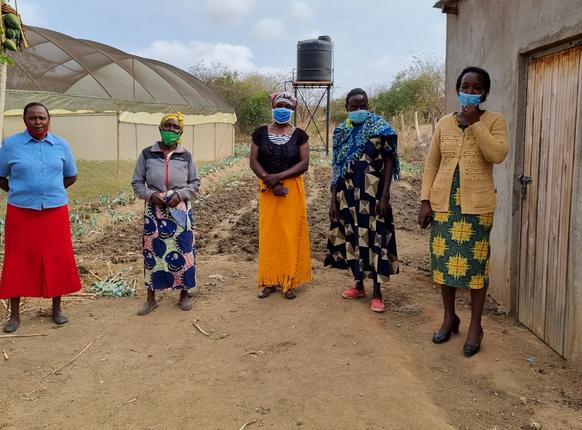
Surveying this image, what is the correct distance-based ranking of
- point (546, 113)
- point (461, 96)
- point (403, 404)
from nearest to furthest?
Answer: point (403, 404), point (461, 96), point (546, 113)

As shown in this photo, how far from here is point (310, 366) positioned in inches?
137

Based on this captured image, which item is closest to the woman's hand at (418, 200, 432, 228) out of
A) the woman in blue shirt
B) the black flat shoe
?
the woman in blue shirt

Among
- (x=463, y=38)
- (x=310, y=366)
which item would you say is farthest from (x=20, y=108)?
(x=310, y=366)

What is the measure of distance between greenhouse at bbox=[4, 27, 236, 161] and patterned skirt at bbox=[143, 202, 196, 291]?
6.41m

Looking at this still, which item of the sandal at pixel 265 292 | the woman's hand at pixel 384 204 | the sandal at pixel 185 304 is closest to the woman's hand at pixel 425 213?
the woman's hand at pixel 384 204

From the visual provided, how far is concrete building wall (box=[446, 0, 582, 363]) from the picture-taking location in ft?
11.0

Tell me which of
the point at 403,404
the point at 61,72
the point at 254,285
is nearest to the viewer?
the point at 403,404

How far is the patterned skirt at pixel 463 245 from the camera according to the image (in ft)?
11.3

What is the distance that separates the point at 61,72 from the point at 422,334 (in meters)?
11.7

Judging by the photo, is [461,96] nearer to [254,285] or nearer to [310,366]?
[310,366]

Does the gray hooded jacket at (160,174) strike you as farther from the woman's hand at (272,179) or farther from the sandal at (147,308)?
the sandal at (147,308)

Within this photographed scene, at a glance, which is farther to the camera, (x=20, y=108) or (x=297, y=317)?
(x=20, y=108)

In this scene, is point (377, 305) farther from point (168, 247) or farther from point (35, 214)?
point (35, 214)

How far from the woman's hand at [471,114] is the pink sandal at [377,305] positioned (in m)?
1.73
